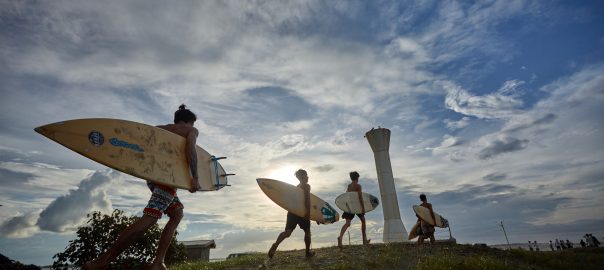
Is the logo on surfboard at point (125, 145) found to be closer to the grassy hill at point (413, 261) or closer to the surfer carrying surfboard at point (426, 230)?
the grassy hill at point (413, 261)

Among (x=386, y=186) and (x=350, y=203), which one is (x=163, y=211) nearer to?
(x=350, y=203)

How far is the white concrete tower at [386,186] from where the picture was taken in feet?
66.4

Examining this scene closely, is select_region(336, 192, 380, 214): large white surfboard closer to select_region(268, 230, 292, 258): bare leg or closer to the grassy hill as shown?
the grassy hill

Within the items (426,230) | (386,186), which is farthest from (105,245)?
(386,186)

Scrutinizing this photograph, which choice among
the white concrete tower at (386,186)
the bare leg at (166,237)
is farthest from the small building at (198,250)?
the bare leg at (166,237)

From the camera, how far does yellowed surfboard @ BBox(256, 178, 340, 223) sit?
26.0 ft

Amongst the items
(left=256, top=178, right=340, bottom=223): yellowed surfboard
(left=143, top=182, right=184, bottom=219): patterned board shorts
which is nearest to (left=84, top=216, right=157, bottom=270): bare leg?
(left=143, top=182, right=184, bottom=219): patterned board shorts

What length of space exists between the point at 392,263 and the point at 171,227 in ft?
16.6

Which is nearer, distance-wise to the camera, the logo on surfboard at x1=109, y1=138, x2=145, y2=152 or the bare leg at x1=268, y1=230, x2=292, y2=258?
the logo on surfboard at x1=109, y1=138, x2=145, y2=152

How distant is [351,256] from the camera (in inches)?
318

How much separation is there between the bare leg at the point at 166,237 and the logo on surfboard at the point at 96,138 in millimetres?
1267

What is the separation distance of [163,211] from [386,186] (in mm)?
18770

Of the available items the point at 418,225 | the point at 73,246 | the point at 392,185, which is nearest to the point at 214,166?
the point at 73,246

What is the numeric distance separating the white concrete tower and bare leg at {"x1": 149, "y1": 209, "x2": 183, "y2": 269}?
17895 mm
